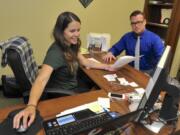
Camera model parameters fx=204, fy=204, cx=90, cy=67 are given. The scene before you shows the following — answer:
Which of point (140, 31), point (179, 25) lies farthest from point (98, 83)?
point (179, 25)

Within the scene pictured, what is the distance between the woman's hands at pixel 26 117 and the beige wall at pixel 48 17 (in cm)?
204

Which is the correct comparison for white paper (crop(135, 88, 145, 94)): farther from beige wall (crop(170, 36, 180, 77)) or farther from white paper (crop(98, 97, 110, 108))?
beige wall (crop(170, 36, 180, 77))

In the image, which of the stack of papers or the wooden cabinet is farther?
the wooden cabinet

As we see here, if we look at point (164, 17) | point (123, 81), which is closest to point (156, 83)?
point (123, 81)

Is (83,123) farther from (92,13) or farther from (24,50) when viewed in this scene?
(92,13)

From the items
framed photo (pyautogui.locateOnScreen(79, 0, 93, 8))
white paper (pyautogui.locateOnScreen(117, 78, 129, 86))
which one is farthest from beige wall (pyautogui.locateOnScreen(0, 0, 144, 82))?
white paper (pyautogui.locateOnScreen(117, 78, 129, 86))

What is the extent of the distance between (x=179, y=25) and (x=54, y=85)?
246 cm

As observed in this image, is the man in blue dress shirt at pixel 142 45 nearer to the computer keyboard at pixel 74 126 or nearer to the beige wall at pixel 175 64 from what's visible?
the beige wall at pixel 175 64

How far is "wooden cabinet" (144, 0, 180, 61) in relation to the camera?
331cm

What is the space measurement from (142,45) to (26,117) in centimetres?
186

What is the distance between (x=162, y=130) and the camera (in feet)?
3.76

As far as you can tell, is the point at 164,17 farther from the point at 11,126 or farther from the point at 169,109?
the point at 11,126

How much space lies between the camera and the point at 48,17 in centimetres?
310

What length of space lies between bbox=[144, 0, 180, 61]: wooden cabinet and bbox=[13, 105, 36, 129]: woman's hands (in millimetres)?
2901
